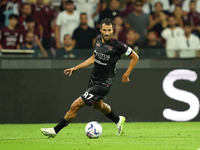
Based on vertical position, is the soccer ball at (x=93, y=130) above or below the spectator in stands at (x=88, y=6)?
below

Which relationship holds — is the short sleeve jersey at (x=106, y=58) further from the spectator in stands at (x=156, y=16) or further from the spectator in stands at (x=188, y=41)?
the spectator in stands at (x=156, y=16)

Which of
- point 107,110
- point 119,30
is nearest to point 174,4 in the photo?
point 119,30

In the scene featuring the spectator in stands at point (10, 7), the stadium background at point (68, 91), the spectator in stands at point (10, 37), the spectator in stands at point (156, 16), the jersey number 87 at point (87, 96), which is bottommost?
the stadium background at point (68, 91)

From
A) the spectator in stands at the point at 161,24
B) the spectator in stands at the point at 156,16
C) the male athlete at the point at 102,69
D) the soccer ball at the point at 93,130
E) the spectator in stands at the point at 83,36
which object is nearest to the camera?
the soccer ball at the point at 93,130

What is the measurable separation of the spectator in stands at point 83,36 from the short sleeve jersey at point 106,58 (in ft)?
15.7

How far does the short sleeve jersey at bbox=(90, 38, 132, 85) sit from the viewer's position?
308 inches

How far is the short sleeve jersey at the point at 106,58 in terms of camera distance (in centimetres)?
782

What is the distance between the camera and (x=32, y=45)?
1215 centimetres

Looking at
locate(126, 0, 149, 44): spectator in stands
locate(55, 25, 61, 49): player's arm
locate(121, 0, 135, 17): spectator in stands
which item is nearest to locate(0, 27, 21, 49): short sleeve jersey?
locate(55, 25, 61, 49): player's arm

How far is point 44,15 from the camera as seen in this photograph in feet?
44.9

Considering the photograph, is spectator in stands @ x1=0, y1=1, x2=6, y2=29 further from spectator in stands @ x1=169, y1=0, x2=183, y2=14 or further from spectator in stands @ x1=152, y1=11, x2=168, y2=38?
spectator in stands @ x1=169, y1=0, x2=183, y2=14

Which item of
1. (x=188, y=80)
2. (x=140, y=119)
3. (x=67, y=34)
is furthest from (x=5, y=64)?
(x=188, y=80)

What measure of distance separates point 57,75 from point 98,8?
3.48 metres

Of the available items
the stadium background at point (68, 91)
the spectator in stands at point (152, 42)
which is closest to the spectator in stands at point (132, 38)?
the spectator in stands at point (152, 42)
